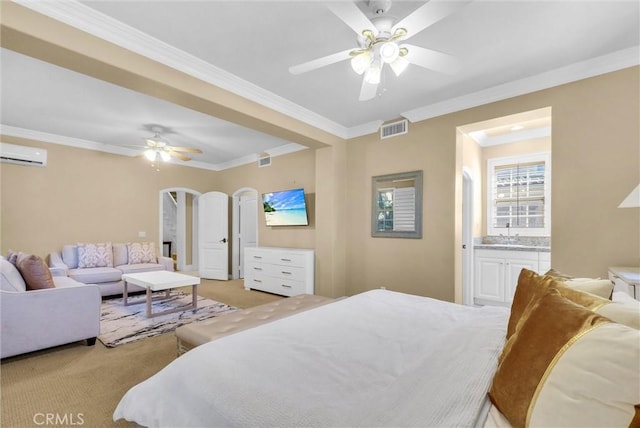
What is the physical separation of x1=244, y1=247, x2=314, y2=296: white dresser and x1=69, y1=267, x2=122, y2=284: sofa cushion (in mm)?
2096

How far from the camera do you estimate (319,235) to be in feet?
14.9

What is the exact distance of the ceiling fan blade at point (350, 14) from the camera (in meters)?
1.51

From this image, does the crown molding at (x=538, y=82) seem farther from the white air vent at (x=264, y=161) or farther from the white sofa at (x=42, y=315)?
the white sofa at (x=42, y=315)

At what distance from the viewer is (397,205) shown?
4008mm

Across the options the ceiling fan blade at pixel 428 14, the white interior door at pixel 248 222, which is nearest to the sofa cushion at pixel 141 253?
the white interior door at pixel 248 222

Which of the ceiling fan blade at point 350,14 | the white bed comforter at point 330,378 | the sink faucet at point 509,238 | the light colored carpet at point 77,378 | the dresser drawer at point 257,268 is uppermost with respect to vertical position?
the ceiling fan blade at point 350,14

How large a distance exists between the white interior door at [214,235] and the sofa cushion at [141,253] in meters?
1.14

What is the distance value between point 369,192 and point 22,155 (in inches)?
210

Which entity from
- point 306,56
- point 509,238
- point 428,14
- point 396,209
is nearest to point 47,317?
point 306,56

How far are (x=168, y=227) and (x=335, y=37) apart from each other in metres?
8.19

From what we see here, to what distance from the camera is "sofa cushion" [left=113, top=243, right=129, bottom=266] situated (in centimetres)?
519

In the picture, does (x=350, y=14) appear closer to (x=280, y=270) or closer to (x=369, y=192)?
(x=369, y=192)

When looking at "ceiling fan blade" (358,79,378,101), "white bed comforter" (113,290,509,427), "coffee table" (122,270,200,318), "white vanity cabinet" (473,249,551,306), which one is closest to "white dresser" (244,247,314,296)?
"coffee table" (122,270,200,318)

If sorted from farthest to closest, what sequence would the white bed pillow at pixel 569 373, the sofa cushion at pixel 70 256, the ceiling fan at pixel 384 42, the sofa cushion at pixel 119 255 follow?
the sofa cushion at pixel 119 255 → the sofa cushion at pixel 70 256 → the ceiling fan at pixel 384 42 → the white bed pillow at pixel 569 373
